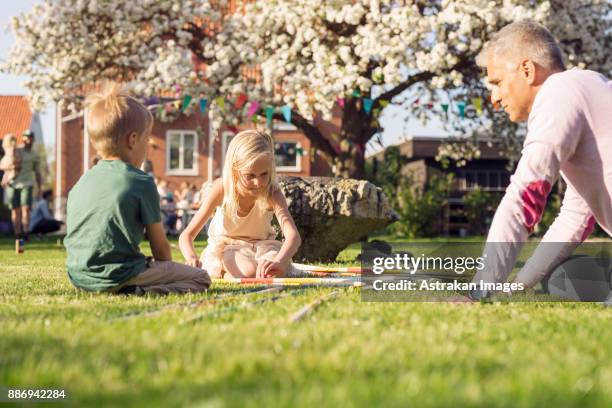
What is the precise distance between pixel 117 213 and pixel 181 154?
97.7ft

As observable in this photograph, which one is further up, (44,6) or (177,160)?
(44,6)

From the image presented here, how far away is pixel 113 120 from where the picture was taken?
4309 mm

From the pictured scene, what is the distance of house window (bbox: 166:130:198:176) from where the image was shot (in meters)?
33.5

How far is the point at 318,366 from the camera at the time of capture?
2.15 meters

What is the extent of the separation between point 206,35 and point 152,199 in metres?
12.7

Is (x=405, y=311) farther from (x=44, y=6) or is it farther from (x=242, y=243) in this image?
(x=44, y=6)

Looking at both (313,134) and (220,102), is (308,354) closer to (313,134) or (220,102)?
(220,102)

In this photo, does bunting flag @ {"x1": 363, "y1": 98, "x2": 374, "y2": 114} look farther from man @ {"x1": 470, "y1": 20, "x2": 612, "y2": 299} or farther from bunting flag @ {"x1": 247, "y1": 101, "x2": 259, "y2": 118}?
man @ {"x1": 470, "y1": 20, "x2": 612, "y2": 299}

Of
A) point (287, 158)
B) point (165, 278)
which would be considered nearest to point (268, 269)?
point (165, 278)

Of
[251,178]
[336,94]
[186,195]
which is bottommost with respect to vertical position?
[186,195]

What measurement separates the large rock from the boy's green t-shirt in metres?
4.21

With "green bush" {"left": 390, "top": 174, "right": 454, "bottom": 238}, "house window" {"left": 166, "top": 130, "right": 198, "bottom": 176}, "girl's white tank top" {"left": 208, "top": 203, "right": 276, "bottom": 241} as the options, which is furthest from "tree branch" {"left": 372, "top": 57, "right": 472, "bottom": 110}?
"house window" {"left": 166, "top": 130, "right": 198, "bottom": 176}

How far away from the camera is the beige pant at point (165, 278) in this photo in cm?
438

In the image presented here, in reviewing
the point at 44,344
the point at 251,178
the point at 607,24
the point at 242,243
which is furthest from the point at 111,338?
the point at 607,24
